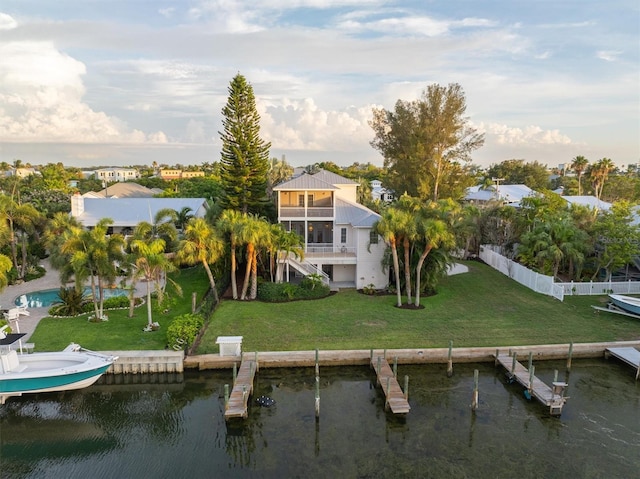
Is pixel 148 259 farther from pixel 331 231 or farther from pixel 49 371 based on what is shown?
pixel 331 231

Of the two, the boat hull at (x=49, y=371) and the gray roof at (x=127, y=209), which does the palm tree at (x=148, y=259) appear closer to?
the boat hull at (x=49, y=371)

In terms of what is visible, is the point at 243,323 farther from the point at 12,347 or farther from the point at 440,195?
the point at 440,195

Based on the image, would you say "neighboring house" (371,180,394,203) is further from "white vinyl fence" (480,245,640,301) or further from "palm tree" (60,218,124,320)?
"palm tree" (60,218,124,320)

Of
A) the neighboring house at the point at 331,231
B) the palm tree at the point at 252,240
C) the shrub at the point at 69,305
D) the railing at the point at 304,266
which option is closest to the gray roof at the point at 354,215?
the neighboring house at the point at 331,231

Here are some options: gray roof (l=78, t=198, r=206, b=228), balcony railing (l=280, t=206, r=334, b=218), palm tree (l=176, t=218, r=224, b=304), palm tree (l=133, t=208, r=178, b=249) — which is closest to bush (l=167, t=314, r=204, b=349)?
palm tree (l=176, t=218, r=224, b=304)

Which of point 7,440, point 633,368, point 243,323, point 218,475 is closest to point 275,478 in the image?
point 218,475

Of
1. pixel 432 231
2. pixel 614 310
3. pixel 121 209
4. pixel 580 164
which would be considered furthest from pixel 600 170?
pixel 121 209
